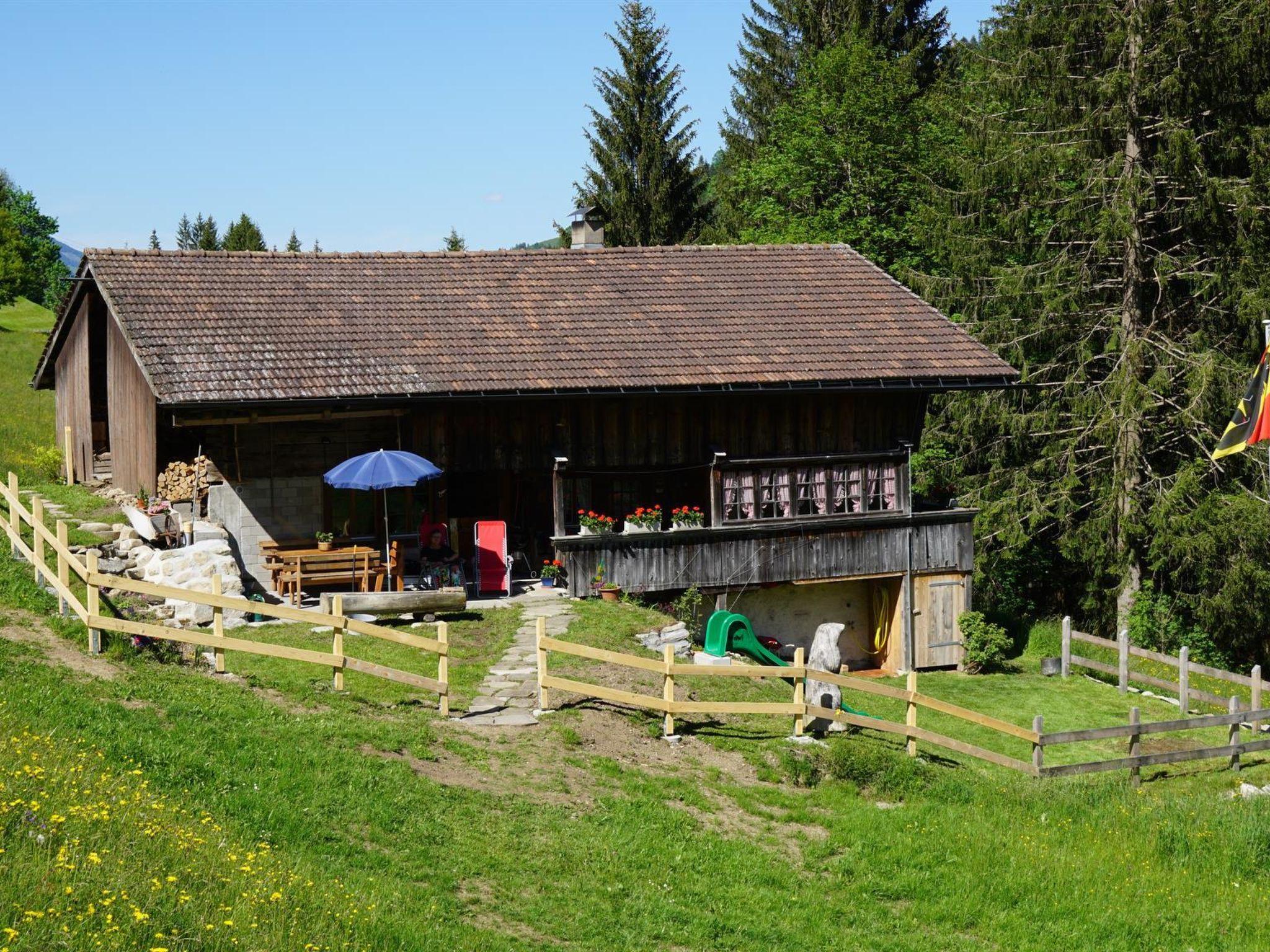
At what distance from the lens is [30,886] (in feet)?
27.7

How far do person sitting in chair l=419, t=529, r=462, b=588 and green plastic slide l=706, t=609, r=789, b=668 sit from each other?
409 centimetres

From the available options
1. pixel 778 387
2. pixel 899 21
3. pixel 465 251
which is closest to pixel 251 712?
pixel 778 387

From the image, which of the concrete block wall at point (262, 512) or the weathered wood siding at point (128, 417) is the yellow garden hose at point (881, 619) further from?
the weathered wood siding at point (128, 417)

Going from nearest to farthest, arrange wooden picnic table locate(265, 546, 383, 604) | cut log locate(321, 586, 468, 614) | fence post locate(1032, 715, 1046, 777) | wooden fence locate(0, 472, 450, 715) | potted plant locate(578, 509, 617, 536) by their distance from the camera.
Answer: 1. wooden fence locate(0, 472, 450, 715)
2. fence post locate(1032, 715, 1046, 777)
3. cut log locate(321, 586, 468, 614)
4. wooden picnic table locate(265, 546, 383, 604)
5. potted plant locate(578, 509, 617, 536)

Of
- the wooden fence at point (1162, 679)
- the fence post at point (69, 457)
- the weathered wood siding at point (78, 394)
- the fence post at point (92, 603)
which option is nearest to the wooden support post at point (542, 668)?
the fence post at point (92, 603)

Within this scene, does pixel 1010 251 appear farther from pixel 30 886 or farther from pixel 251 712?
pixel 30 886

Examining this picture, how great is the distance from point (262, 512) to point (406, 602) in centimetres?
387

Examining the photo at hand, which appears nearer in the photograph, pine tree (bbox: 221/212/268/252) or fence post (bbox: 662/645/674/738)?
fence post (bbox: 662/645/674/738)

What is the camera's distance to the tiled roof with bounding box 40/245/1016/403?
21375 millimetres

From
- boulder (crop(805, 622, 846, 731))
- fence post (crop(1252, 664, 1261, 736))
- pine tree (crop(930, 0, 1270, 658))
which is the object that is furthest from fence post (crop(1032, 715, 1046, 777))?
pine tree (crop(930, 0, 1270, 658))

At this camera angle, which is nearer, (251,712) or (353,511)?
(251,712)

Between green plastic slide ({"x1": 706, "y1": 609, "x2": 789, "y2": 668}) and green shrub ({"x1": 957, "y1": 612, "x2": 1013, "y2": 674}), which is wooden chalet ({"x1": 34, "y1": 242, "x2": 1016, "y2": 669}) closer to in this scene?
green shrub ({"x1": 957, "y1": 612, "x2": 1013, "y2": 674})

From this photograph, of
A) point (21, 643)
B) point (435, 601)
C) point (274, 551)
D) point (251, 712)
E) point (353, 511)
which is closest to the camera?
point (251, 712)

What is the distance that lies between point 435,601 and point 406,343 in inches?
207
